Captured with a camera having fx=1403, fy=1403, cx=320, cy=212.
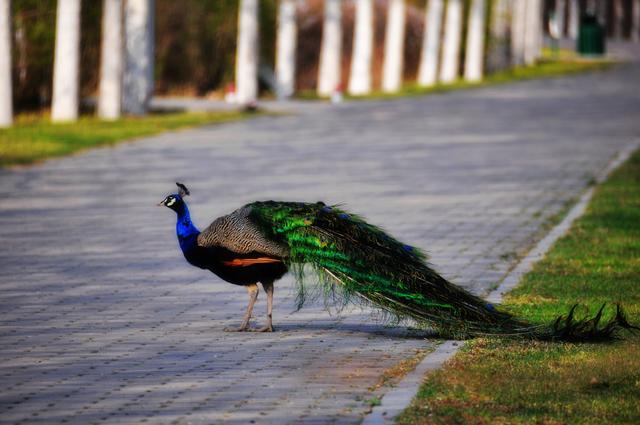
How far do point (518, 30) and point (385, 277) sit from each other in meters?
57.5

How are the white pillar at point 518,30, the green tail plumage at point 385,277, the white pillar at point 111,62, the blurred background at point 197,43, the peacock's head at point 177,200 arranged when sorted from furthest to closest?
1. the white pillar at point 518,30
2. the blurred background at point 197,43
3. the white pillar at point 111,62
4. the peacock's head at point 177,200
5. the green tail plumage at point 385,277

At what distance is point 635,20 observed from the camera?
94750 mm

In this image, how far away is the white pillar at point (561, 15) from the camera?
84244mm

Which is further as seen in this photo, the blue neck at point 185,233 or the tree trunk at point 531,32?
the tree trunk at point 531,32

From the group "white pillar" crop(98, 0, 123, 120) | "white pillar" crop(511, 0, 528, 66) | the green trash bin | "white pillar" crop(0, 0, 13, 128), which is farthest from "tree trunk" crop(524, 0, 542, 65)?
"white pillar" crop(0, 0, 13, 128)

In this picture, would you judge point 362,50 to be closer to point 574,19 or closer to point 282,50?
point 282,50

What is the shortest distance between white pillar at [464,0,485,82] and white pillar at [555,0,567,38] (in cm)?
2799

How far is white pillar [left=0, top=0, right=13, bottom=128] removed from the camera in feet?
82.1

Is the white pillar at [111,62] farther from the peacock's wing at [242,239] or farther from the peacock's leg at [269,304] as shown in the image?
the peacock's wing at [242,239]

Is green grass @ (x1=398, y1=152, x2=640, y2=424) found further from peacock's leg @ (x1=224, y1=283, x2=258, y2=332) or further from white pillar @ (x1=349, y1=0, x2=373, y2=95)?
white pillar @ (x1=349, y1=0, x2=373, y2=95)

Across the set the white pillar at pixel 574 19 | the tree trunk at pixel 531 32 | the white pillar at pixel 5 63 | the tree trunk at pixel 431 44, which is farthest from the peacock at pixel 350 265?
the white pillar at pixel 574 19

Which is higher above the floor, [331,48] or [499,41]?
[499,41]

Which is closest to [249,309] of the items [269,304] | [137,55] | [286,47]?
[269,304]

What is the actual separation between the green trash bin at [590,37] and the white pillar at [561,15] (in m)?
8.32
